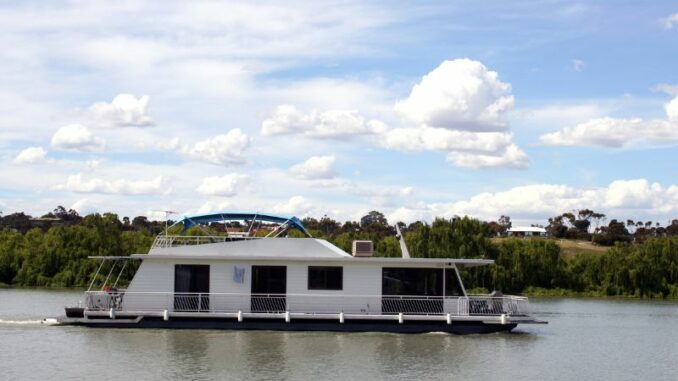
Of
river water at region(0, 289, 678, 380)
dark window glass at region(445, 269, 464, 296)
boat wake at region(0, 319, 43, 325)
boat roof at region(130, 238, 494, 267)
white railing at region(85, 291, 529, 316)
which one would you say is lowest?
river water at region(0, 289, 678, 380)

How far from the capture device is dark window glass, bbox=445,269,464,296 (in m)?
30.1

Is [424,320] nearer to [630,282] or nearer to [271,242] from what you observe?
[271,242]

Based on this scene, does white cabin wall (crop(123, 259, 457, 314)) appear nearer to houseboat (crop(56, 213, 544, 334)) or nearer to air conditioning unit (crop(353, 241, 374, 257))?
houseboat (crop(56, 213, 544, 334))

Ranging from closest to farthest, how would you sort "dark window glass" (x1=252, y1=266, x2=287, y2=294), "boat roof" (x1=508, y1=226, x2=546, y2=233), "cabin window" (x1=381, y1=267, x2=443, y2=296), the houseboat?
1. the houseboat
2. "dark window glass" (x1=252, y1=266, x2=287, y2=294)
3. "cabin window" (x1=381, y1=267, x2=443, y2=296)
4. "boat roof" (x1=508, y1=226, x2=546, y2=233)

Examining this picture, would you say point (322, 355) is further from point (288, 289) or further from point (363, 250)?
point (363, 250)

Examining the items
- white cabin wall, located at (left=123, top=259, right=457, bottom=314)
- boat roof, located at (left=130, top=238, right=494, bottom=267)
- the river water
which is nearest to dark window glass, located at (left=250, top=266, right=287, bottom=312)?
white cabin wall, located at (left=123, top=259, right=457, bottom=314)

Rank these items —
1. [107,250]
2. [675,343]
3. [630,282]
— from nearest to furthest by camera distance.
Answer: [675,343], [630,282], [107,250]

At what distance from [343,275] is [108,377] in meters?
9.99

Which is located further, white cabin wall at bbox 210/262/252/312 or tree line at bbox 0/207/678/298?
tree line at bbox 0/207/678/298

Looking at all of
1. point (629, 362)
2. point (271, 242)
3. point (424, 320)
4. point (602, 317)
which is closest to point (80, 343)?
point (271, 242)

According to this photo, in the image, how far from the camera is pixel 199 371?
22.7 m

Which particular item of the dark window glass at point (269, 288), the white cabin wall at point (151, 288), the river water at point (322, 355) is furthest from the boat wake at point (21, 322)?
the dark window glass at point (269, 288)

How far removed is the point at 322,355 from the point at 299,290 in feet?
15.7

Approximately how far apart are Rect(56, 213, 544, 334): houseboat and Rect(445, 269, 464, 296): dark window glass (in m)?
0.03
